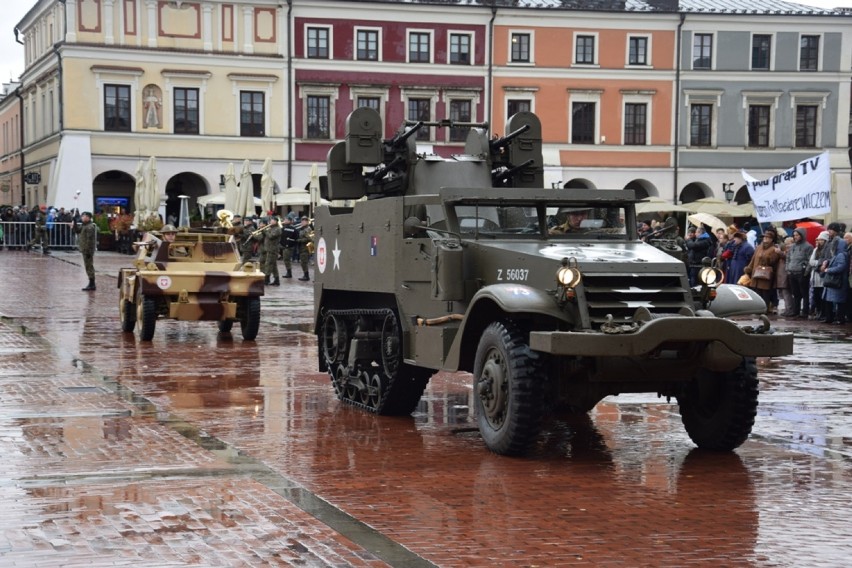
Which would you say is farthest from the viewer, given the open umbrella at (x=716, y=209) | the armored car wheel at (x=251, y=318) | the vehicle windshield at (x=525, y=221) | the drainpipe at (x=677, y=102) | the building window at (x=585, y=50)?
the drainpipe at (x=677, y=102)

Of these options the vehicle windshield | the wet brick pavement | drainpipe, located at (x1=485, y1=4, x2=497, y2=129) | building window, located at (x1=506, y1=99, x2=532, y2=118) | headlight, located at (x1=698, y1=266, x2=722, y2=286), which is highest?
drainpipe, located at (x1=485, y1=4, x2=497, y2=129)

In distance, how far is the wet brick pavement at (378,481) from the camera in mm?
7180

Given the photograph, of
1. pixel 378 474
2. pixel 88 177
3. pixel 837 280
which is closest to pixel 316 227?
pixel 378 474

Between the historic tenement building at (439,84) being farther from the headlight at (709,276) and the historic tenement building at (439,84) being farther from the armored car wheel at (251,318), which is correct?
the headlight at (709,276)

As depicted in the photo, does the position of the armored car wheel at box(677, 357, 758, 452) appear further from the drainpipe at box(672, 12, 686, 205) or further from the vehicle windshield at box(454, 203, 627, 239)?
the drainpipe at box(672, 12, 686, 205)

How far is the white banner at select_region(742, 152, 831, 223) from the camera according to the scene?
75.6ft

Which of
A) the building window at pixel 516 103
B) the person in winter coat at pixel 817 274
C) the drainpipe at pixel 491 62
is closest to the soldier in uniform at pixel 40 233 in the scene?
the drainpipe at pixel 491 62

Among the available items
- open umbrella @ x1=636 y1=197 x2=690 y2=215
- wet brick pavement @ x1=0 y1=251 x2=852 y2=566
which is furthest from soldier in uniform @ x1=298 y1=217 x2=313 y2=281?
wet brick pavement @ x1=0 y1=251 x2=852 y2=566

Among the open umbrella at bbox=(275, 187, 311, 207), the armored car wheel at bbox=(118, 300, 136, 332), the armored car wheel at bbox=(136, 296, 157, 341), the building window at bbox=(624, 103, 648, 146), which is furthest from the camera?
the building window at bbox=(624, 103, 648, 146)

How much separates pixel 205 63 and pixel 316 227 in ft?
137

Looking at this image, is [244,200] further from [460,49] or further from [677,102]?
[677,102]

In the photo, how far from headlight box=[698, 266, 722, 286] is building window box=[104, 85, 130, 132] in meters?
45.6

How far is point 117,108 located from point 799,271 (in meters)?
35.5

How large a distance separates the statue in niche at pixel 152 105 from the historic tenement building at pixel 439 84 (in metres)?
0.06
